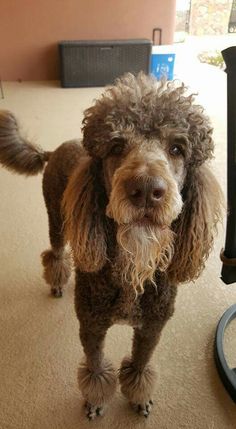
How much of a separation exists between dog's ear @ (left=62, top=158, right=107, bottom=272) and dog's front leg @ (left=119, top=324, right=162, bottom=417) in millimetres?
305

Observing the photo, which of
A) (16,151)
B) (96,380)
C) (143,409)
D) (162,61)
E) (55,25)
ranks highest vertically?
(55,25)

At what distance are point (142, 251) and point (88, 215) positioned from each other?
0.16m

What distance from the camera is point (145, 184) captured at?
2.22ft

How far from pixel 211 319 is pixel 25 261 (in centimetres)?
80

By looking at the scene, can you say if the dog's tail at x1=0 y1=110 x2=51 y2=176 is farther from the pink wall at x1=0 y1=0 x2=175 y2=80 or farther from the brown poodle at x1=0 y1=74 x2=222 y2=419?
the pink wall at x1=0 y1=0 x2=175 y2=80

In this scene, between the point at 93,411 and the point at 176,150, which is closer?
the point at 176,150

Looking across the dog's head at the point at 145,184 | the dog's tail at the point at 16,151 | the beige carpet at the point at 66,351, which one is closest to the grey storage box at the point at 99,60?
the beige carpet at the point at 66,351

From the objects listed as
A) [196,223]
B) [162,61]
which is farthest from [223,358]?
[162,61]

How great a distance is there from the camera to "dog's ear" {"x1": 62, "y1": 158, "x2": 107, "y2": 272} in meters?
0.88

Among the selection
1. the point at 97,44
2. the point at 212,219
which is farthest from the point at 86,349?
the point at 97,44

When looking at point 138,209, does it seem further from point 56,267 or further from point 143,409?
point 56,267

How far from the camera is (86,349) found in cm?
107

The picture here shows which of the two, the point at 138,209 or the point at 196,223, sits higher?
the point at 138,209

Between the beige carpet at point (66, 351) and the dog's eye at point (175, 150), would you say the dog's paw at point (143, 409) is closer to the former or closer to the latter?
the beige carpet at point (66, 351)
